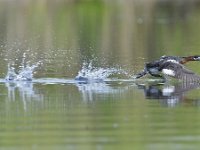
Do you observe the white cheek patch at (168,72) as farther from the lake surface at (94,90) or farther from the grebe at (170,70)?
the lake surface at (94,90)

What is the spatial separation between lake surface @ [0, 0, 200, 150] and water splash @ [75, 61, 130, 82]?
0.02 metres

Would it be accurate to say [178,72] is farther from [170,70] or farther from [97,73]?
[97,73]

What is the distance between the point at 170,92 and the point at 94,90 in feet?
5.33

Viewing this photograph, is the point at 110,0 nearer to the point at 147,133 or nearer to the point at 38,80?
the point at 38,80

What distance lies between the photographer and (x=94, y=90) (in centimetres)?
2162

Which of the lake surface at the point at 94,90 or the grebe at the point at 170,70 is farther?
the grebe at the point at 170,70

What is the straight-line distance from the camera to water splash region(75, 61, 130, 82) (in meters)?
23.8

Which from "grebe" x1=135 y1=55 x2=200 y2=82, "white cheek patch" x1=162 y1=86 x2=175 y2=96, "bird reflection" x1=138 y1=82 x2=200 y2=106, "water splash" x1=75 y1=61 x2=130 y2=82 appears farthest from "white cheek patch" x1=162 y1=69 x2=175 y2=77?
"water splash" x1=75 y1=61 x2=130 y2=82

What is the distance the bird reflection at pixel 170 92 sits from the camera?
19875 mm

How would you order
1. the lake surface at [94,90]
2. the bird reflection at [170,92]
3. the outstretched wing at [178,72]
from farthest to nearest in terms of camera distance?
1. the outstretched wing at [178,72]
2. the bird reflection at [170,92]
3. the lake surface at [94,90]

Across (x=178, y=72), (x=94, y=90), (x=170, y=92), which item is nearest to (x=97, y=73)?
(x=178, y=72)

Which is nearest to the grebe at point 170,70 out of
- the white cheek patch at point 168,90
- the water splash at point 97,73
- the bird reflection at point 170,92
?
the bird reflection at point 170,92

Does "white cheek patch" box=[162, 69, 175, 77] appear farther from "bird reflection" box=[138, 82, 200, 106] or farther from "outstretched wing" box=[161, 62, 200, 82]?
"bird reflection" box=[138, 82, 200, 106]

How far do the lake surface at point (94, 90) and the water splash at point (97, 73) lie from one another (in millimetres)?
24
